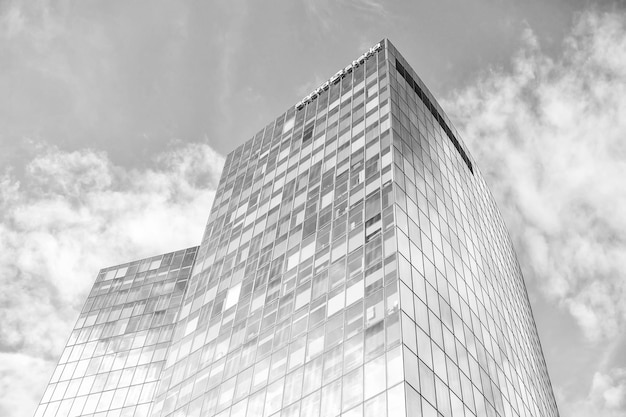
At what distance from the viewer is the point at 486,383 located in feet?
151

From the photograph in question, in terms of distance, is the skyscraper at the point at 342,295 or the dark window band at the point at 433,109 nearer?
the skyscraper at the point at 342,295

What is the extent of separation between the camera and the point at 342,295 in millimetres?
43656

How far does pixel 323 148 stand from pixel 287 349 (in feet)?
82.8

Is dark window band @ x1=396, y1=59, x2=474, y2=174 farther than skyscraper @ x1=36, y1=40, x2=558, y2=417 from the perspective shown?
Yes

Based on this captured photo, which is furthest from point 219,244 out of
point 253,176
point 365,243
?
point 365,243

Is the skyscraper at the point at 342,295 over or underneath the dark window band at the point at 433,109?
underneath

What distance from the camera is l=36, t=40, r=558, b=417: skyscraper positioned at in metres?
39.5

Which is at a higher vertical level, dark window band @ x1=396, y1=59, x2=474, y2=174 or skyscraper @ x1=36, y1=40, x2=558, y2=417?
dark window band @ x1=396, y1=59, x2=474, y2=174

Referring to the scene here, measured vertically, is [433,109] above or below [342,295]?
above

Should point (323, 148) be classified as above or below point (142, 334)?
above

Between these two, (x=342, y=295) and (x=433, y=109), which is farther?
(x=433, y=109)

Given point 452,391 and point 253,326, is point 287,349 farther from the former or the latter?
Answer: point 452,391

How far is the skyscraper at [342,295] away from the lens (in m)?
39.5

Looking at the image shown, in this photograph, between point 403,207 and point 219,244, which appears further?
point 219,244
